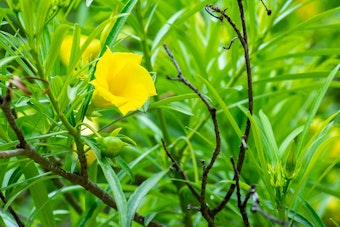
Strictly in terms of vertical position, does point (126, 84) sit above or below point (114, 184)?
above

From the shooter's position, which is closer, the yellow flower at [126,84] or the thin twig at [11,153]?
the thin twig at [11,153]

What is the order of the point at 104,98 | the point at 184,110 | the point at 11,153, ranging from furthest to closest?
the point at 184,110 → the point at 104,98 → the point at 11,153

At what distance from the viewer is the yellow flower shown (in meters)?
0.78

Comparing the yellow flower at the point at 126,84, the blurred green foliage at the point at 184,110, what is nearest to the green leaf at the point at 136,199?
the blurred green foliage at the point at 184,110

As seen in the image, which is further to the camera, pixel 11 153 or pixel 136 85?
pixel 136 85

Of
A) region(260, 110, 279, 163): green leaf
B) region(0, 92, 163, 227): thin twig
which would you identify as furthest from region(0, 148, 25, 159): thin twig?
region(260, 110, 279, 163): green leaf

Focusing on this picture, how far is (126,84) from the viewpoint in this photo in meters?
0.81

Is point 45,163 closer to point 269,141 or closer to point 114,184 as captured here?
point 114,184

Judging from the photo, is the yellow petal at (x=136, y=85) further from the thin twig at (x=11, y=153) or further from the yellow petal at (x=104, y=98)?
the thin twig at (x=11, y=153)

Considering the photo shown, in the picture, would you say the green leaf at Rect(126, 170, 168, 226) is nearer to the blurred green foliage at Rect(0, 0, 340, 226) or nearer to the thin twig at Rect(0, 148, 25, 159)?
the blurred green foliage at Rect(0, 0, 340, 226)

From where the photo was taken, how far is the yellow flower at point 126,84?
2.55 feet

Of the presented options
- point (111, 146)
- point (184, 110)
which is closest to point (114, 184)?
point (111, 146)

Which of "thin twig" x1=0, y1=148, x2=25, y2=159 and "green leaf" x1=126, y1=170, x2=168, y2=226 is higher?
"thin twig" x1=0, y1=148, x2=25, y2=159

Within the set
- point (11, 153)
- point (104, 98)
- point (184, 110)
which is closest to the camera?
point (11, 153)
